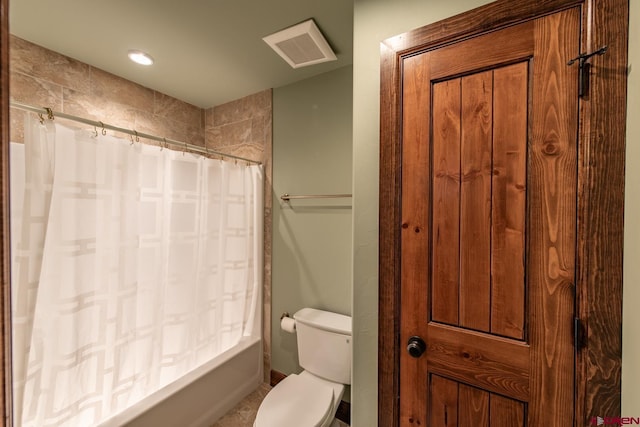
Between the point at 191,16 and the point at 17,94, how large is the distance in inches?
43.0

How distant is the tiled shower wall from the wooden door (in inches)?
54.7

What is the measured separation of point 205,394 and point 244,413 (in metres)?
0.36

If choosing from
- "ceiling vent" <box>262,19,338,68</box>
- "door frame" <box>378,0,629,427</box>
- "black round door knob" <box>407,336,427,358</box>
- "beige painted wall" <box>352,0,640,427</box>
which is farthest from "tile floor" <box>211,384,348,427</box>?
"ceiling vent" <box>262,19,338,68</box>

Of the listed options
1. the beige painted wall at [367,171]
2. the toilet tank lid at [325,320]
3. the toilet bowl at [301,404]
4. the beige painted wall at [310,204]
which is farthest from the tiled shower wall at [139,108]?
the beige painted wall at [367,171]

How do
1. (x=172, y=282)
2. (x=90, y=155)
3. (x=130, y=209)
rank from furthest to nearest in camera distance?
(x=172, y=282) → (x=130, y=209) → (x=90, y=155)

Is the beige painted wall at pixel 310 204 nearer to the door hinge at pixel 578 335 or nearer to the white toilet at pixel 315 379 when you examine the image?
the white toilet at pixel 315 379

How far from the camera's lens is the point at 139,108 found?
→ 1.96 meters

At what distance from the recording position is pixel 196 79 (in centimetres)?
189

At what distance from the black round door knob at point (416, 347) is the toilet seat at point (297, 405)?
28.9 inches

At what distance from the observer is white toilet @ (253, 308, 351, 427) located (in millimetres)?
1311

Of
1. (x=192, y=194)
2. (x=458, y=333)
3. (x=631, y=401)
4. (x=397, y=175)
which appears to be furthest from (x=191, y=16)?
(x=631, y=401)

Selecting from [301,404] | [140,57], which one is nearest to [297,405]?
[301,404]

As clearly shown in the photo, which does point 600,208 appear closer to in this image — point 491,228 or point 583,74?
point 491,228

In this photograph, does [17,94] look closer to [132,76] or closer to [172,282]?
[132,76]
